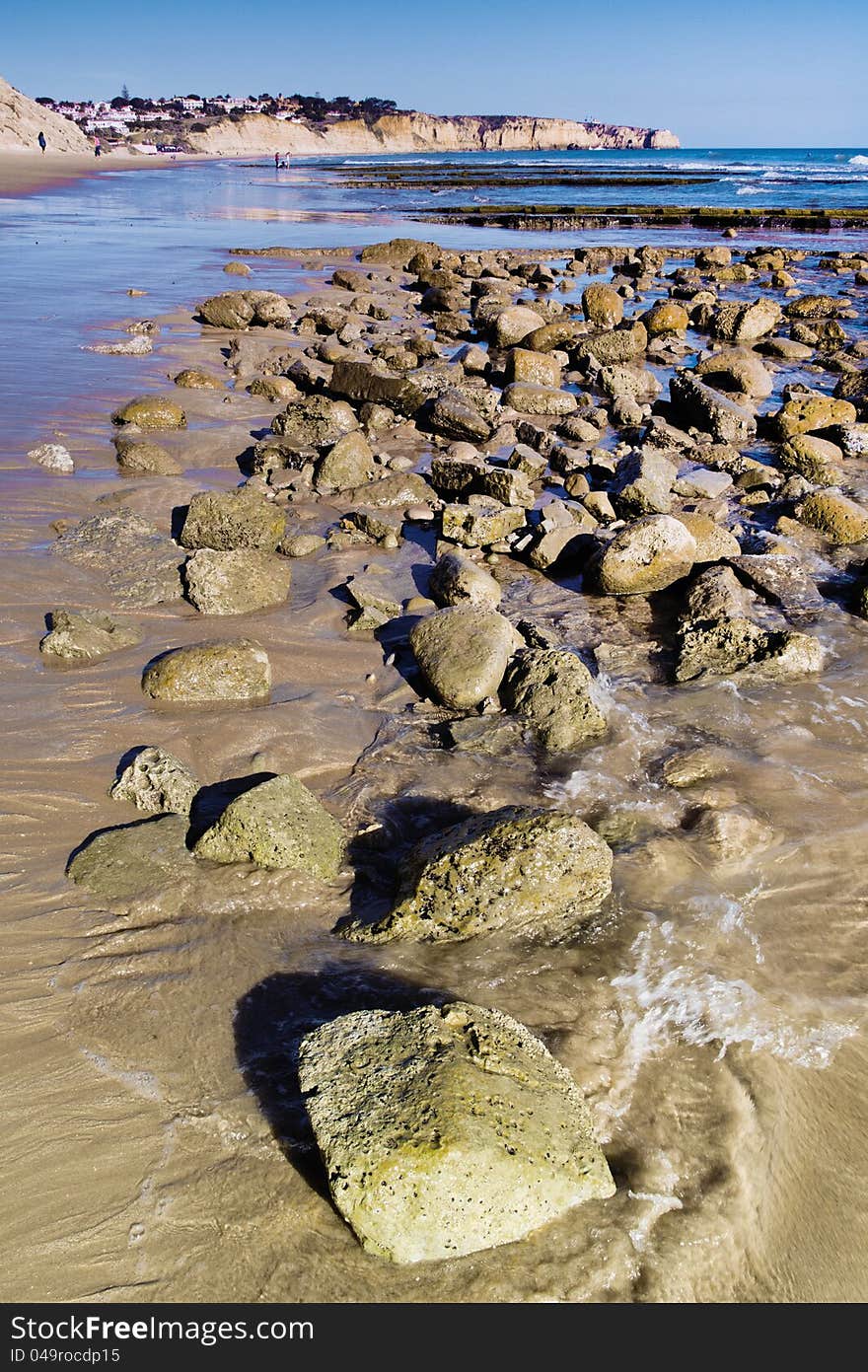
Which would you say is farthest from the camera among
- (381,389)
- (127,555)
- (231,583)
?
(381,389)

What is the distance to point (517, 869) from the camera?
3.34 m

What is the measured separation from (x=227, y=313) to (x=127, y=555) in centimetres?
942

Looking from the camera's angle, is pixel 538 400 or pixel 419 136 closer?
pixel 538 400

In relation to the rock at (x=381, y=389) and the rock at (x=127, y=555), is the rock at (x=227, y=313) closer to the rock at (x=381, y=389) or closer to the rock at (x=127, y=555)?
the rock at (x=381, y=389)

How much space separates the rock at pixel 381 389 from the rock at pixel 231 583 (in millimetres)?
4504

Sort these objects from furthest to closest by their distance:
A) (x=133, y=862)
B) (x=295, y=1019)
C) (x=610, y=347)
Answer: (x=610, y=347), (x=133, y=862), (x=295, y=1019)

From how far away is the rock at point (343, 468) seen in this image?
25.4 ft

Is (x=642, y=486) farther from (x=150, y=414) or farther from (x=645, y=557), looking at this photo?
(x=150, y=414)

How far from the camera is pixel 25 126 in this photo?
6544 cm

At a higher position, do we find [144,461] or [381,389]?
[381,389]

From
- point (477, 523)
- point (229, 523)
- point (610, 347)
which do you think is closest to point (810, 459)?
point (477, 523)

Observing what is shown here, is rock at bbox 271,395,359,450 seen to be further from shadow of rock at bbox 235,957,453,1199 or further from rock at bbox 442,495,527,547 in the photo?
shadow of rock at bbox 235,957,453,1199
